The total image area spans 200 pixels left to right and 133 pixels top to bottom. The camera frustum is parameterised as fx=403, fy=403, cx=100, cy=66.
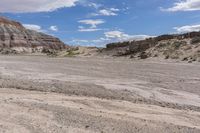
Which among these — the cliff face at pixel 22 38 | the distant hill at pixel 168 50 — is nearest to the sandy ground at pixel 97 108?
the distant hill at pixel 168 50

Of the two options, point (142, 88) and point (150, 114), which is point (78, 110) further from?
→ point (142, 88)

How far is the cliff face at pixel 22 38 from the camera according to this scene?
112m

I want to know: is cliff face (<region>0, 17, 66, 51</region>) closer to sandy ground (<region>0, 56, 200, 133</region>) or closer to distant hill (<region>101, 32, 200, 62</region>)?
distant hill (<region>101, 32, 200, 62</region>)

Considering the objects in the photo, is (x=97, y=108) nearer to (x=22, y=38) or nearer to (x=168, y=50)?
(x=168, y=50)

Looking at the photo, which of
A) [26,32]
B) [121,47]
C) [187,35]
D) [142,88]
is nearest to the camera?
[142,88]

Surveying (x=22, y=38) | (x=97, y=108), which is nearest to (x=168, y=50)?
(x=97, y=108)

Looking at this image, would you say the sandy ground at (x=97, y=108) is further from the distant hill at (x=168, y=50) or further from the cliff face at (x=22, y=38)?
the cliff face at (x=22, y=38)

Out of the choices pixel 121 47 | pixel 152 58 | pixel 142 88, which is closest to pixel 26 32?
pixel 121 47

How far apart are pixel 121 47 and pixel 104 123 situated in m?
53.1

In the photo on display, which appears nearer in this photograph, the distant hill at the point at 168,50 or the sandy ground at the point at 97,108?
the sandy ground at the point at 97,108

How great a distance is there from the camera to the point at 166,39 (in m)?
57.2

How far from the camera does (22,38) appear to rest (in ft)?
385

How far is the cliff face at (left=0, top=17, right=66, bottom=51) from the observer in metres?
112

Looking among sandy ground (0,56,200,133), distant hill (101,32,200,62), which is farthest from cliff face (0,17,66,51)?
sandy ground (0,56,200,133)
